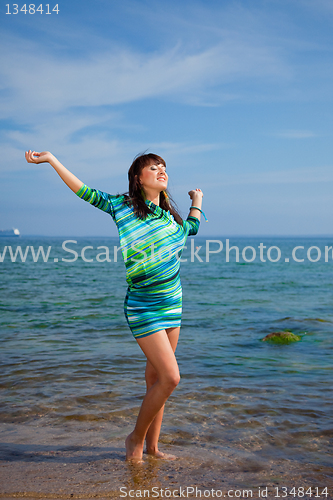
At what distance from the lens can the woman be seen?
3367 mm

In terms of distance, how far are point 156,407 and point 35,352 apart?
4960mm

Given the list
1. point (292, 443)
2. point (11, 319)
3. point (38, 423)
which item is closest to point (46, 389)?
point (38, 423)

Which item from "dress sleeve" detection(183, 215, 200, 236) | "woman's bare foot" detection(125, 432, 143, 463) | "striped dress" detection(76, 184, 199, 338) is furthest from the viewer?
"dress sleeve" detection(183, 215, 200, 236)

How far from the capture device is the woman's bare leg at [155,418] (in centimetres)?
355

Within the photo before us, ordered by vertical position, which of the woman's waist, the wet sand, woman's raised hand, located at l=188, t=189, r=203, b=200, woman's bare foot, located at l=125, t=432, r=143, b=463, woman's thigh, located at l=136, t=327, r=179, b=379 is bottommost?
the wet sand

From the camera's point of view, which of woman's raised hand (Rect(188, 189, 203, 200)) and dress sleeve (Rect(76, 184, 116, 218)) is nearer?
dress sleeve (Rect(76, 184, 116, 218))

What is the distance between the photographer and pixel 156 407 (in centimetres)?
343

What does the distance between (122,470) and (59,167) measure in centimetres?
260

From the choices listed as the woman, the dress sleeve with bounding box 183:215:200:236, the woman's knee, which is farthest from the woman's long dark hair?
the woman's knee

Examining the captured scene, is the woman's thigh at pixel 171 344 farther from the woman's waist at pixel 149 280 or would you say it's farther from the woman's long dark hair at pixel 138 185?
the woman's long dark hair at pixel 138 185

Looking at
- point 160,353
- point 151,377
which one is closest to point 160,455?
point 151,377

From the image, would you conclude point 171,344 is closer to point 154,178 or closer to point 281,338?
point 154,178

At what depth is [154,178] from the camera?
143 inches

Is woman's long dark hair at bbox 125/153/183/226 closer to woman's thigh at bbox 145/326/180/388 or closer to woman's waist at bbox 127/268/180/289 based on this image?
woman's waist at bbox 127/268/180/289
